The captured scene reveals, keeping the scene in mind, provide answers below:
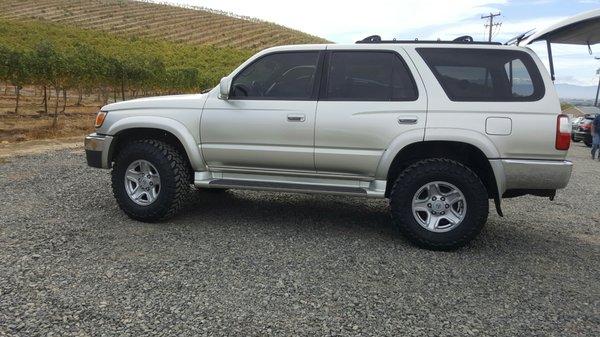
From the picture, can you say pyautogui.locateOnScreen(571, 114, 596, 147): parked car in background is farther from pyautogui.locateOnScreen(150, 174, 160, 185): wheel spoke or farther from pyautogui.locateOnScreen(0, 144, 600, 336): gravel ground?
pyautogui.locateOnScreen(150, 174, 160, 185): wheel spoke

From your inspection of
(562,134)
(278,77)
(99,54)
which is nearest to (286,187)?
(278,77)

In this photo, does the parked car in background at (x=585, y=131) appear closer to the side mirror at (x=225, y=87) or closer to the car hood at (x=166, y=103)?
the side mirror at (x=225, y=87)

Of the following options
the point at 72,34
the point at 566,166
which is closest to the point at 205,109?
the point at 566,166

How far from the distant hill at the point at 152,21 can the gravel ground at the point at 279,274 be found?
1932 inches

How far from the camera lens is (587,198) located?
24.3ft

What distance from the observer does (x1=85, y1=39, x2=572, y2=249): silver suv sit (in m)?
4.08

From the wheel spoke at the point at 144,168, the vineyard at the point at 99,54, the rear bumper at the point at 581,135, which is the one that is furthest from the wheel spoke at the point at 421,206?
the rear bumper at the point at 581,135

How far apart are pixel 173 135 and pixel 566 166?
146 inches

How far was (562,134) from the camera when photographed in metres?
3.95

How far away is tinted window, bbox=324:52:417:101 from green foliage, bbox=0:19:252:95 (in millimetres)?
14650

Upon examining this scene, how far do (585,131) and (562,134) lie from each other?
18.4 metres

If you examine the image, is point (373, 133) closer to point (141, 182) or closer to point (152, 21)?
point (141, 182)

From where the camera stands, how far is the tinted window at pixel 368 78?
14.2 ft

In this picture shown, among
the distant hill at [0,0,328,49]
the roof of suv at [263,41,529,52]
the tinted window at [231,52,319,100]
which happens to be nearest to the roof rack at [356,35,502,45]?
the roof of suv at [263,41,529,52]
